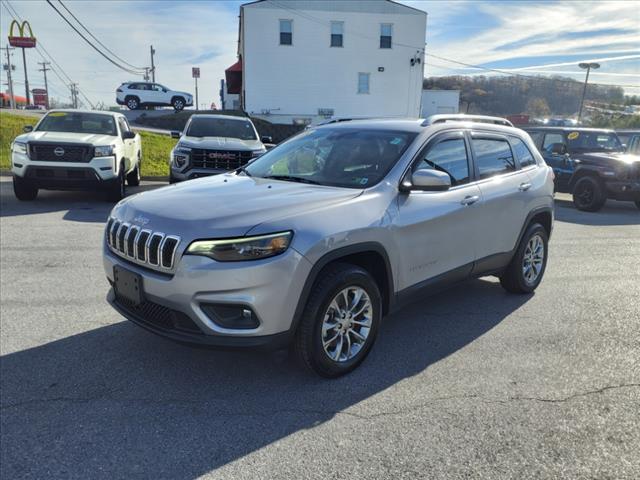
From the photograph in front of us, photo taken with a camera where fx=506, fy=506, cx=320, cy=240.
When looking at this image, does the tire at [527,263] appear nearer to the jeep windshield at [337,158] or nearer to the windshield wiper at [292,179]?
the jeep windshield at [337,158]

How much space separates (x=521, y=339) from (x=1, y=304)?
185 inches

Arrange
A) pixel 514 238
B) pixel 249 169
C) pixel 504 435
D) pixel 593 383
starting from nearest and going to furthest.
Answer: pixel 504 435 → pixel 593 383 → pixel 249 169 → pixel 514 238

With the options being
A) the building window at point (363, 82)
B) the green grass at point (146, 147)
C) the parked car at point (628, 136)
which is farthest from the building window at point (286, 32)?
the parked car at point (628, 136)

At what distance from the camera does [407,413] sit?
3.13m

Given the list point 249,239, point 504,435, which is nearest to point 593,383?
point 504,435

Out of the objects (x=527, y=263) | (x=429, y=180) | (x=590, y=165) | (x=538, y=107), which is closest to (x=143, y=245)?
(x=429, y=180)

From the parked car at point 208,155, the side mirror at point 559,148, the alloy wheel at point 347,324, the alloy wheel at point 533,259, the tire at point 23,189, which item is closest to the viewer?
the alloy wheel at point 347,324

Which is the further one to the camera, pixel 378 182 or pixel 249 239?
pixel 378 182

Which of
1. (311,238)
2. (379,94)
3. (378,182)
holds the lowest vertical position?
(311,238)

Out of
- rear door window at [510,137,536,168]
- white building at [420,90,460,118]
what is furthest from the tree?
rear door window at [510,137,536,168]

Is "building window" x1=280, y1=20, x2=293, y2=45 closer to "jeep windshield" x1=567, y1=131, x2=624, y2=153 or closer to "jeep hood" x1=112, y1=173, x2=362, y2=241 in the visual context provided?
"jeep windshield" x1=567, y1=131, x2=624, y2=153

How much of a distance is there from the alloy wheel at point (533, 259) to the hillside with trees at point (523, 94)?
55.9m

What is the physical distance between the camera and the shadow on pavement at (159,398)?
2.67 meters

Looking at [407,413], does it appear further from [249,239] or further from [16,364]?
[16,364]
